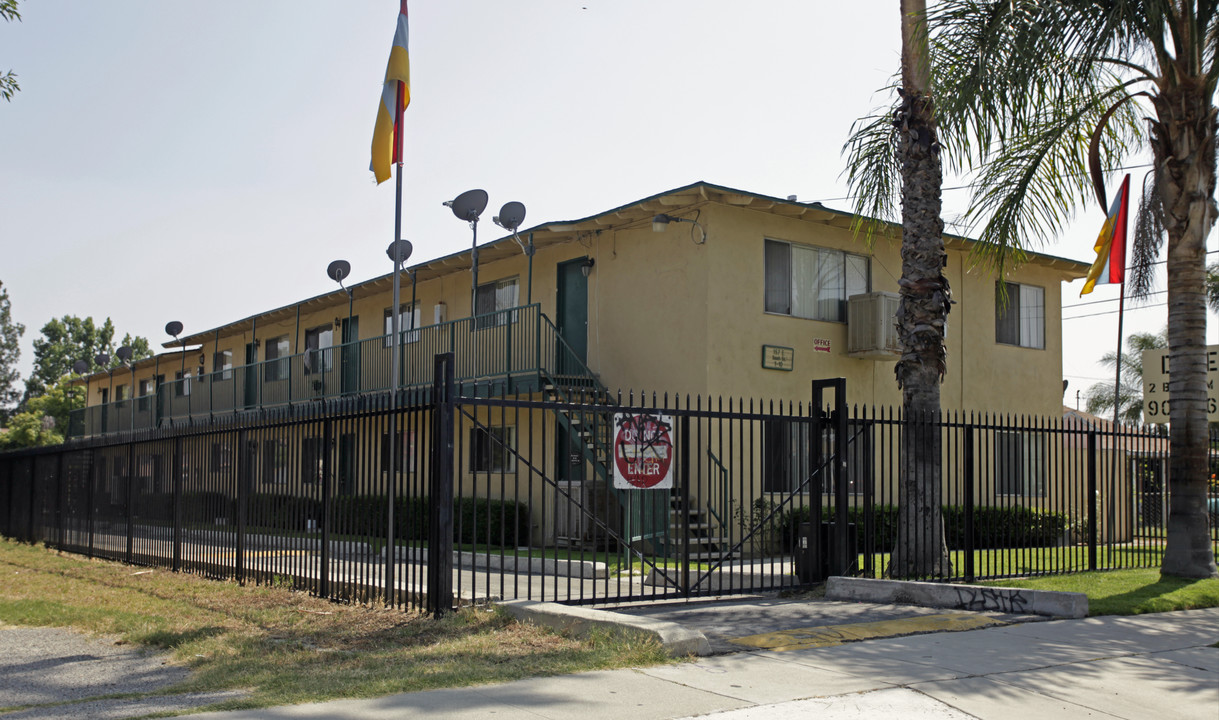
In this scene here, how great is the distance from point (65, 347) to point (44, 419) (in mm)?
35734

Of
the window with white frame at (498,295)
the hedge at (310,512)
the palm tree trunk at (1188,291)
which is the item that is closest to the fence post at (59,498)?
the hedge at (310,512)

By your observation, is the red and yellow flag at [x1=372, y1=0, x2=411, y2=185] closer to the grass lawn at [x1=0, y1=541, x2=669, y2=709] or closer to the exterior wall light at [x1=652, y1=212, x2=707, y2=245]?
the exterior wall light at [x1=652, y1=212, x2=707, y2=245]

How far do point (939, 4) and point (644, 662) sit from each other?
890 cm

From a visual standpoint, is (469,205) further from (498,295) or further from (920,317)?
(920,317)

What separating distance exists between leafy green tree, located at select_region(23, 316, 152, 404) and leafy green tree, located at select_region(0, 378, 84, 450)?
26.9 meters

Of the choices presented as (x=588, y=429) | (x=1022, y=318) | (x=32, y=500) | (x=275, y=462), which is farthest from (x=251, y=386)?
(x=1022, y=318)

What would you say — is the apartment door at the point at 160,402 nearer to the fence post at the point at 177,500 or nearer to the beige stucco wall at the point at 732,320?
the beige stucco wall at the point at 732,320

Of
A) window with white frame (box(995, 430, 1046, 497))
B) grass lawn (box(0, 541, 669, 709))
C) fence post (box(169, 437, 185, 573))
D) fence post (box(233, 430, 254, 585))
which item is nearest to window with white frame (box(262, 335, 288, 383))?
fence post (box(169, 437, 185, 573))

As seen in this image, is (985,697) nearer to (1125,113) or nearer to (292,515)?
(292,515)

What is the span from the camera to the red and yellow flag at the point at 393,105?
45.4 ft

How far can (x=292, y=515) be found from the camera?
1136cm

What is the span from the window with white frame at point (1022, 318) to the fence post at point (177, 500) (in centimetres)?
1626

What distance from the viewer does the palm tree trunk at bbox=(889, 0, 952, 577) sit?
40.3ft

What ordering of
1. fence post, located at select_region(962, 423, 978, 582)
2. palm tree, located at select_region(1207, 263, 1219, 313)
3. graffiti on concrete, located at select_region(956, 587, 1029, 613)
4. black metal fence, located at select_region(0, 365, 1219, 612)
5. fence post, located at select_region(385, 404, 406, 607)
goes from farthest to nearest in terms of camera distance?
palm tree, located at select_region(1207, 263, 1219, 313) < fence post, located at select_region(962, 423, 978, 582) < graffiti on concrete, located at select_region(956, 587, 1029, 613) < black metal fence, located at select_region(0, 365, 1219, 612) < fence post, located at select_region(385, 404, 406, 607)
